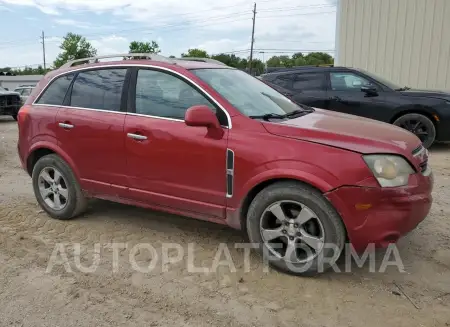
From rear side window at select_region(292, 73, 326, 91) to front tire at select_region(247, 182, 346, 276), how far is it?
604 centimetres

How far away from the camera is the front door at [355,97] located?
8375 mm

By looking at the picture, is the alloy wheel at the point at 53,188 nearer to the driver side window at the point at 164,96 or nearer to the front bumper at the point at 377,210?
the driver side window at the point at 164,96

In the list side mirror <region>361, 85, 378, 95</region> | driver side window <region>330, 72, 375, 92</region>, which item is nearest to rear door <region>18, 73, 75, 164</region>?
driver side window <region>330, 72, 375, 92</region>

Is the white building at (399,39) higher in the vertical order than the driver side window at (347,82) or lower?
higher

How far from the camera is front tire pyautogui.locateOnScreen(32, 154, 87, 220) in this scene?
179 inches

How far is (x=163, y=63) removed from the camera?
161 inches

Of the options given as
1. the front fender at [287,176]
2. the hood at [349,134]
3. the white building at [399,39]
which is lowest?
the front fender at [287,176]

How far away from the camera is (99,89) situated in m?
4.37

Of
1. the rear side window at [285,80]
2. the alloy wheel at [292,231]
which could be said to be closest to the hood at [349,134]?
the alloy wheel at [292,231]

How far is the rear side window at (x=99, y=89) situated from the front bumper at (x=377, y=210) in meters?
2.32

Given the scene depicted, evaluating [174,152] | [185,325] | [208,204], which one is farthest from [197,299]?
[174,152]

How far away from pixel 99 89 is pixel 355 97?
5.71 m

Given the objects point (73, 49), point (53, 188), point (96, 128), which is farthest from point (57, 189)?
point (73, 49)

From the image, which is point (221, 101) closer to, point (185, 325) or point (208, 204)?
point (208, 204)
